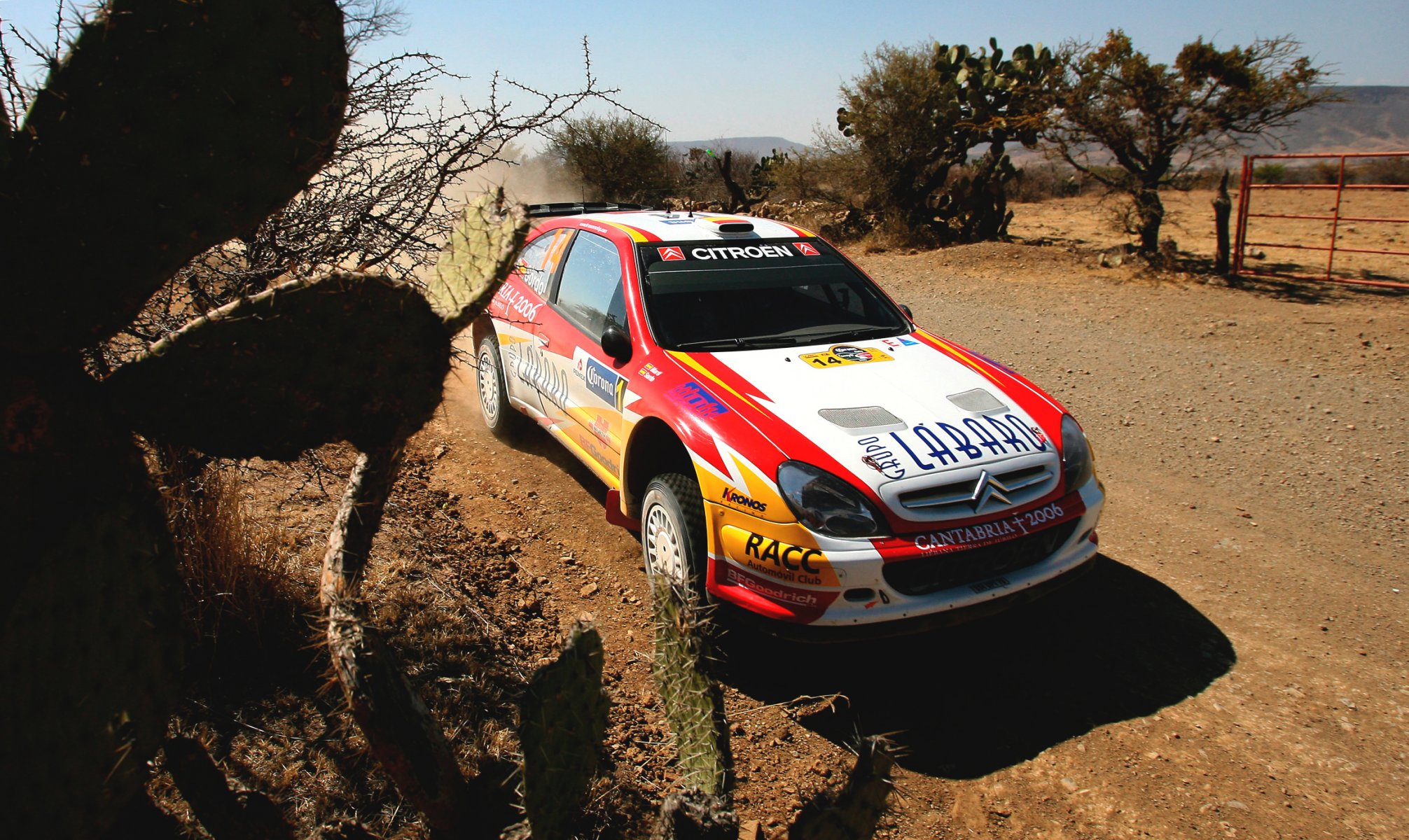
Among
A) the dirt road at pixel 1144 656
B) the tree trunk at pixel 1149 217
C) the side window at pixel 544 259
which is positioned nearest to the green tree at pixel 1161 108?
the tree trunk at pixel 1149 217

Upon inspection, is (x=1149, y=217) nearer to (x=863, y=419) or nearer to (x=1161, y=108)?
(x=1161, y=108)

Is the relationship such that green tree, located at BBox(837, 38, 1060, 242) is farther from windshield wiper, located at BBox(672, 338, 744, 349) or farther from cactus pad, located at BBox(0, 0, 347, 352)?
cactus pad, located at BBox(0, 0, 347, 352)

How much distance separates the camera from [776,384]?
3805 millimetres

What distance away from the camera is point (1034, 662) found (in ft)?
12.0

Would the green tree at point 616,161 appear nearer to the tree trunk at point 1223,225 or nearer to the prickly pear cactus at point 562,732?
the tree trunk at point 1223,225

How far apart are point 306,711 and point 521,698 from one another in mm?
1379

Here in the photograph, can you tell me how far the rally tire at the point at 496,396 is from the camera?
6016 millimetres

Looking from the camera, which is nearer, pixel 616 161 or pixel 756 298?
pixel 756 298

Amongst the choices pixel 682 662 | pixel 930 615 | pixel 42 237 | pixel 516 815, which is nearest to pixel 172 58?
pixel 42 237

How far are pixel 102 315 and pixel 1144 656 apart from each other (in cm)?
392

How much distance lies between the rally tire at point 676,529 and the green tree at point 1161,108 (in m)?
11.0

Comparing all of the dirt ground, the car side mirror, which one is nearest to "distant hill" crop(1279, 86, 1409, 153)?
the dirt ground

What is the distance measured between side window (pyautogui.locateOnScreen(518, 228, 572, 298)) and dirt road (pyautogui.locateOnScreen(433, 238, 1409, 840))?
3.91 feet

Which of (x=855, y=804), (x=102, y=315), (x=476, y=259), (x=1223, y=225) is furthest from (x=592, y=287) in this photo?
(x=1223, y=225)
